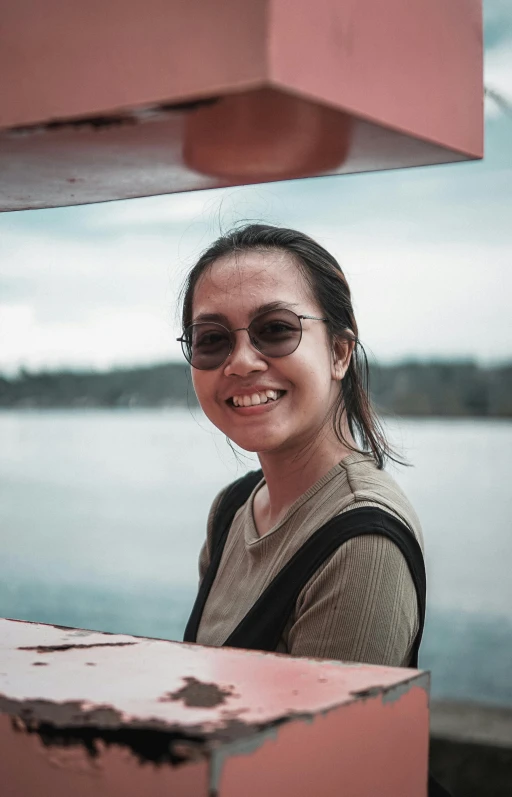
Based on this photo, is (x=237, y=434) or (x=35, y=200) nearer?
(x=35, y=200)

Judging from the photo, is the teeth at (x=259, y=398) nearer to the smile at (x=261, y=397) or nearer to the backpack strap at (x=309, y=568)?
the smile at (x=261, y=397)

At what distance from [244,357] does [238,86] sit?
83 centimetres

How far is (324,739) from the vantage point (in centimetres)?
81

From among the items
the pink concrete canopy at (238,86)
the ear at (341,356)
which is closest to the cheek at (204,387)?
the ear at (341,356)

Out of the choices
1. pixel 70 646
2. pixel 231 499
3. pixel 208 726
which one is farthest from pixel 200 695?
pixel 231 499

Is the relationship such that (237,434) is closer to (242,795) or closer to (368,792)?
(368,792)

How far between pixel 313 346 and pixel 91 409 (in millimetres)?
2146

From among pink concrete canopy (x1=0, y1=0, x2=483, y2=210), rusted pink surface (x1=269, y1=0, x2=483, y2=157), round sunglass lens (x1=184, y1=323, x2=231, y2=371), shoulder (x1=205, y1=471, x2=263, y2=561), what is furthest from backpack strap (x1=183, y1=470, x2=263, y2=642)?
rusted pink surface (x1=269, y1=0, x2=483, y2=157)

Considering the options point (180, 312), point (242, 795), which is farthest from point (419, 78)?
point (180, 312)

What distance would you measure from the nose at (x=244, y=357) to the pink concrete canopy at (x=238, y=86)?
555 mm

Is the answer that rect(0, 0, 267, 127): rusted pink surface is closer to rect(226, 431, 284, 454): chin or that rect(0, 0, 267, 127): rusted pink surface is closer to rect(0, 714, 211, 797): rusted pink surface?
rect(0, 714, 211, 797): rusted pink surface

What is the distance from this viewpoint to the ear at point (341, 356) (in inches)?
69.3

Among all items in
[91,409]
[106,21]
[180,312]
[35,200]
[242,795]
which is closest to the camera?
[242,795]

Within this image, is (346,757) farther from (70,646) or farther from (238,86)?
(238,86)
